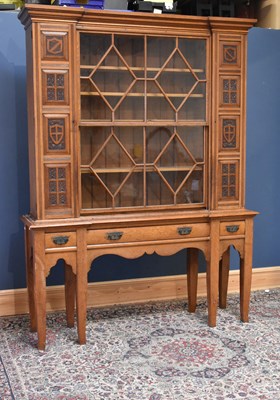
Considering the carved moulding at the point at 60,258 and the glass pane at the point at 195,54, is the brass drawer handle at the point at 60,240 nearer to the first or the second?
the carved moulding at the point at 60,258

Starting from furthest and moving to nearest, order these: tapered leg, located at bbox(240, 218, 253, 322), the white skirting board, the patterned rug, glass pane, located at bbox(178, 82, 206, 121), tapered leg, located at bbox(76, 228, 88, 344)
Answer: the white skirting board
tapered leg, located at bbox(240, 218, 253, 322)
glass pane, located at bbox(178, 82, 206, 121)
tapered leg, located at bbox(76, 228, 88, 344)
the patterned rug

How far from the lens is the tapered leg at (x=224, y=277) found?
3.85 meters

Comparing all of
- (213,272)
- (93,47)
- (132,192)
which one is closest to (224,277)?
(213,272)

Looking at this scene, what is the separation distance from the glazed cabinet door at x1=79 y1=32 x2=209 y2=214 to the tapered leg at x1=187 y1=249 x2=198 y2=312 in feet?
1.54

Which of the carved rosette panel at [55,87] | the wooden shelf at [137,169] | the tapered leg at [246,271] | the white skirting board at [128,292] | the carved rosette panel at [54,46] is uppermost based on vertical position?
the carved rosette panel at [54,46]

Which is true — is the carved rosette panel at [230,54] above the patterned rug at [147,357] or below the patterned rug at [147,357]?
above

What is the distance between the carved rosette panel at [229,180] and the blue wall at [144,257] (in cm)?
77

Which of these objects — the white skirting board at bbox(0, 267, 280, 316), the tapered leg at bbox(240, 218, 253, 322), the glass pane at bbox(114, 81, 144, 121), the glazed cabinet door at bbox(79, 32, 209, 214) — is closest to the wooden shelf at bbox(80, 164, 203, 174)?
the glazed cabinet door at bbox(79, 32, 209, 214)

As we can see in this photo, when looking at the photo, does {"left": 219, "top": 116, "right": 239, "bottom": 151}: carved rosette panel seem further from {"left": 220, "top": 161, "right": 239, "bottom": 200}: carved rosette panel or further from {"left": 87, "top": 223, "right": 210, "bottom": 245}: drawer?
{"left": 87, "top": 223, "right": 210, "bottom": 245}: drawer

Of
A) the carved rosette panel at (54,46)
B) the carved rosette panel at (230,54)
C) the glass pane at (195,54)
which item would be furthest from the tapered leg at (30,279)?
the carved rosette panel at (230,54)

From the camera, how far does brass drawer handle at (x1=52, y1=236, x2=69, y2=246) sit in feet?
10.4

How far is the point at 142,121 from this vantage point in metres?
3.40

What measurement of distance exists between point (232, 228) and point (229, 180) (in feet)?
1.00

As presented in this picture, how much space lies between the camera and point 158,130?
3449mm
